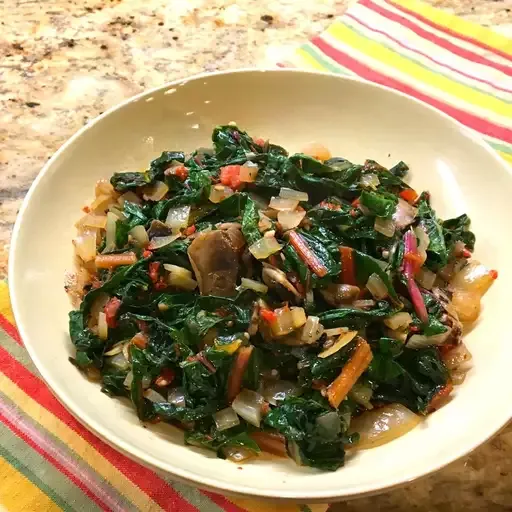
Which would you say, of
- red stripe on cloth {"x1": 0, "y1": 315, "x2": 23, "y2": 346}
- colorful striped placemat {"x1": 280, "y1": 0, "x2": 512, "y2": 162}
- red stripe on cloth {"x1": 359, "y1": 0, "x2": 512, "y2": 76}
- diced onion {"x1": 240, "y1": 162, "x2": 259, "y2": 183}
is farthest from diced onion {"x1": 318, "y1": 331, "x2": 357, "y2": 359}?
red stripe on cloth {"x1": 359, "y1": 0, "x2": 512, "y2": 76}

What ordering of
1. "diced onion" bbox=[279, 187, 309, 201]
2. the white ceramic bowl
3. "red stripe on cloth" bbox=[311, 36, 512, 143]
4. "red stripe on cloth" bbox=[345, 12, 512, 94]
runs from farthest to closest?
"red stripe on cloth" bbox=[345, 12, 512, 94], "red stripe on cloth" bbox=[311, 36, 512, 143], "diced onion" bbox=[279, 187, 309, 201], the white ceramic bowl

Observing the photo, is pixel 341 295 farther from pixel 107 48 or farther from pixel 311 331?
pixel 107 48

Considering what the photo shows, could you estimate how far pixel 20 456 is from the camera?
2.11 m

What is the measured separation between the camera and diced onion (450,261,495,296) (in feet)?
7.59

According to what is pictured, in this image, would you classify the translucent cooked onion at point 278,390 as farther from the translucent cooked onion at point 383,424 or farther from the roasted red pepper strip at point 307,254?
the roasted red pepper strip at point 307,254

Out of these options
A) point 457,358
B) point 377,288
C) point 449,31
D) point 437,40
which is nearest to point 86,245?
point 377,288

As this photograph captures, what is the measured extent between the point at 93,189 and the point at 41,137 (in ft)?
2.91

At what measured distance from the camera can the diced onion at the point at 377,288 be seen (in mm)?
2113

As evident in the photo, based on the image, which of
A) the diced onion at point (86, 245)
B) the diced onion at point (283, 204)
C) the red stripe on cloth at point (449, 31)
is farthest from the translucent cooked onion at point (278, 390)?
the red stripe on cloth at point (449, 31)

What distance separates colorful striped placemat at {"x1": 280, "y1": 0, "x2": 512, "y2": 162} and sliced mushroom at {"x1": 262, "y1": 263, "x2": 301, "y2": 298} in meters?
1.67

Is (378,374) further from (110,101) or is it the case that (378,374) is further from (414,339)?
(110,101)

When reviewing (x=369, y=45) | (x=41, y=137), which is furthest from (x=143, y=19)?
(x=369, y=45)

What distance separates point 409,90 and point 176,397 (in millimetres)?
2268

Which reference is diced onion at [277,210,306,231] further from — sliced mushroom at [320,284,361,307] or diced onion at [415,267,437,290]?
diced onion at [415,267,437,290]
